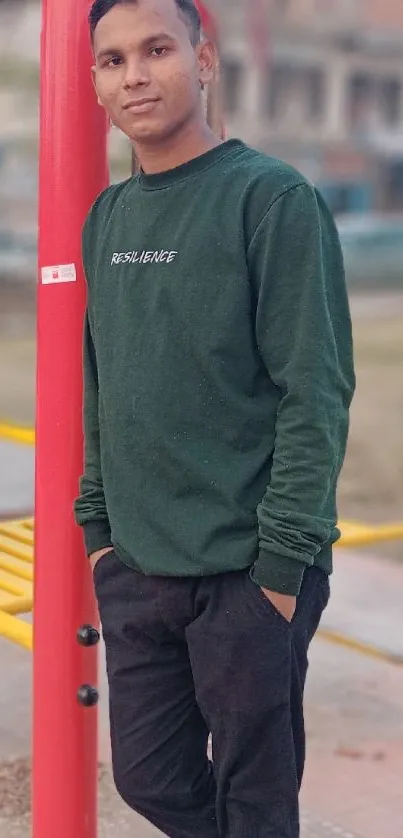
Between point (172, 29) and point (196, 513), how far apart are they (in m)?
0.72

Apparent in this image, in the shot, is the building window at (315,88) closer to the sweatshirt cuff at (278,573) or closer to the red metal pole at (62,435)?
the red metal pole at (62,435)

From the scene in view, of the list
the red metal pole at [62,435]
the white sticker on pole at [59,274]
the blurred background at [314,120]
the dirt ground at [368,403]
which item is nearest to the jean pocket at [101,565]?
the red metal pole at [62,435]

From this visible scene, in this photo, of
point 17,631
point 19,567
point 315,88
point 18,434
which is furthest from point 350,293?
point 17,631

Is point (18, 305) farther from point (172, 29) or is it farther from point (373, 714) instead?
point (172, 29)

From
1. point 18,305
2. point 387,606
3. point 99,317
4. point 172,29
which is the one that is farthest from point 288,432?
point 18,305

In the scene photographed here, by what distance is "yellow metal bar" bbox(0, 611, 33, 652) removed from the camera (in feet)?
7.59

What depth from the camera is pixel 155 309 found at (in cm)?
175

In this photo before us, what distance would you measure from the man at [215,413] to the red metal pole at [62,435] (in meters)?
0.29

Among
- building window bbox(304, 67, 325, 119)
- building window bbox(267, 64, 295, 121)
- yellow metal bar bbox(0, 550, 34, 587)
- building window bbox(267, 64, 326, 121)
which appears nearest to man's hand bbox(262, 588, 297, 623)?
yellow metal bar bbox(0, 550, 34, 587)

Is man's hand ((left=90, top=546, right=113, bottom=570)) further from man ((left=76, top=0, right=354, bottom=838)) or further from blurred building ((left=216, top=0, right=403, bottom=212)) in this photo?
blurred building ((left=216, top=0, right=403, bottom=212))

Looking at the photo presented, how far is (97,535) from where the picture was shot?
6.46 feet

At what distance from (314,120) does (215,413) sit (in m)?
28.0

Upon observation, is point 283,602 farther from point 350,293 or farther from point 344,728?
point 350,293

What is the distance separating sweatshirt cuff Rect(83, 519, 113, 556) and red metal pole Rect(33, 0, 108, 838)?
23 cm
